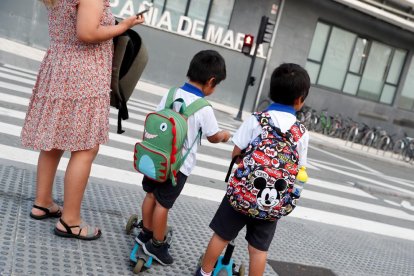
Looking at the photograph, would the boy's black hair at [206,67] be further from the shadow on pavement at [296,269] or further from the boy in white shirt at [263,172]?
the shadow on pavement at [296,269]

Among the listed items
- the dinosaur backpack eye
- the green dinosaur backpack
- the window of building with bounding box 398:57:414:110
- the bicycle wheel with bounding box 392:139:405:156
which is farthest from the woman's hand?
the window of building with bounding box 398:57:414:110

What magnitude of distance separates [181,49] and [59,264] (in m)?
15.6

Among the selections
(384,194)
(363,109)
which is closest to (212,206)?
(384,194)

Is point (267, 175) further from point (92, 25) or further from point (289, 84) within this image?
point (92, 25)

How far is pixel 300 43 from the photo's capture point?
19.5 metres

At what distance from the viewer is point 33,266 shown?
2857mm

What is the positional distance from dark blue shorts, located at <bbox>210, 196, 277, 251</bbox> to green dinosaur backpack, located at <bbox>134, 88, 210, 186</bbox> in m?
0.36

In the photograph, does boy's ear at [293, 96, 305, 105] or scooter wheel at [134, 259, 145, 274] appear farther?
scooter wheel at [134, 259, 145, 274]

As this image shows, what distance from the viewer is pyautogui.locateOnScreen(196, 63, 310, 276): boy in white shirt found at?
278 centimetres

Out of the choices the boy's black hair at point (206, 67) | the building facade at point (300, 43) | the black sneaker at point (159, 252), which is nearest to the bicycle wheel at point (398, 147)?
the building facade at point (300, 43)

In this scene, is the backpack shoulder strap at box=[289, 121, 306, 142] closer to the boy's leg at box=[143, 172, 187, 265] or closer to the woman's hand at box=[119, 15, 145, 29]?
the boy's leg at box=[143, 172, 187, 265]

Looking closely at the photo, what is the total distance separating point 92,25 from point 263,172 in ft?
4.37

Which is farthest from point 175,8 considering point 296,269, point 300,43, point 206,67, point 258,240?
point 258,240

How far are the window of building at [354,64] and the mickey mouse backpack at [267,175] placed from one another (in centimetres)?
1788
